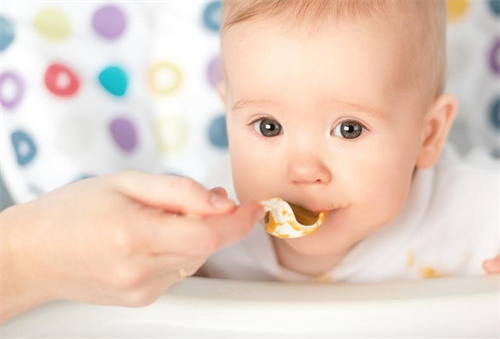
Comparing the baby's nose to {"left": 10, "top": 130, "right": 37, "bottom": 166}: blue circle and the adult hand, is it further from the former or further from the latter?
{"left": 10, "top": 130, "right": 37, "bottom": 166}: blue circle

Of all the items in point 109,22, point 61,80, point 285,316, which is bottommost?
point 285,316

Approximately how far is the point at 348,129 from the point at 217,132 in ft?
1.40

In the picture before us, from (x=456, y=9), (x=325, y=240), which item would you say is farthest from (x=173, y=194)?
(x=456, y=9)

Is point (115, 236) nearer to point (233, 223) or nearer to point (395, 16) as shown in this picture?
point (233, 223)

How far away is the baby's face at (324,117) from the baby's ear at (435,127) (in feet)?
0.20

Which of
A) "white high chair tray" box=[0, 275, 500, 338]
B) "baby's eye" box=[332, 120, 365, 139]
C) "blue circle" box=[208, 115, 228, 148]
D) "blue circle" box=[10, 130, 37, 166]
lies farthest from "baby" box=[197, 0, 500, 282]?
"blue circle" box=[10, 130, 37, 166]

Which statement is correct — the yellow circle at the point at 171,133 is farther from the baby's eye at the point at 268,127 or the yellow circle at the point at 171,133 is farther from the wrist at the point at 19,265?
the wrist at the point at 19,265

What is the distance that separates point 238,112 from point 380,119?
0.16m

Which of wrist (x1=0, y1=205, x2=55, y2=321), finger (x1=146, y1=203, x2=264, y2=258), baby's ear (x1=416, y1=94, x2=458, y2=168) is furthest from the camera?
baby's ear (x1=416, y1=94, x2=458, y2=168)

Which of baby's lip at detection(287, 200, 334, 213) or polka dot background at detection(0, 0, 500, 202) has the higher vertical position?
polka dot background at detection(0, 0, 500, 202)

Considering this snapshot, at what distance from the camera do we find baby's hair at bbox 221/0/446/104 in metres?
0.82

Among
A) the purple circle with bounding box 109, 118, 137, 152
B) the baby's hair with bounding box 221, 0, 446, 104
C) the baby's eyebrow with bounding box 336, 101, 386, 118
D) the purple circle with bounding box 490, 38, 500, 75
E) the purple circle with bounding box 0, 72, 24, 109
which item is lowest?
the baby's eyebrow with bounding box 336, 101, 386, 118

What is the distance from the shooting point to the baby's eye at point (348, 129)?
85 centimetres

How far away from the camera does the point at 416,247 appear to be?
1017mm
